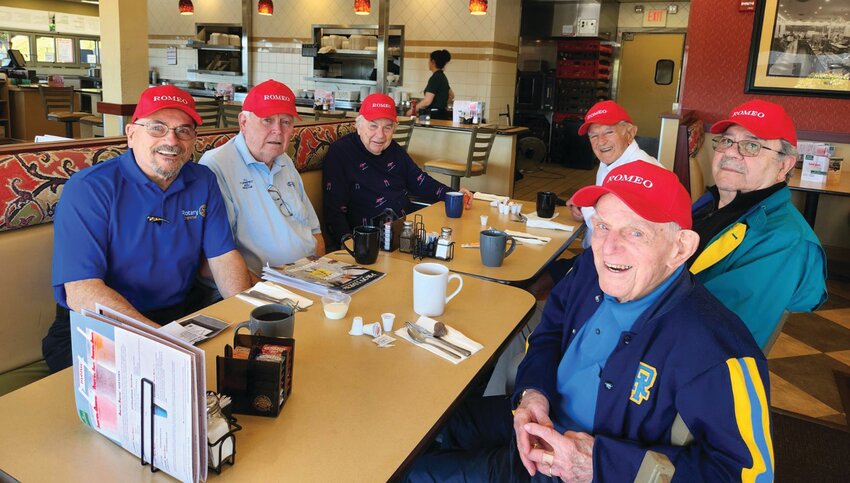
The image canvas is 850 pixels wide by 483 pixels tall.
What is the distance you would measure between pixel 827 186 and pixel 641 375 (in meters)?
4.22

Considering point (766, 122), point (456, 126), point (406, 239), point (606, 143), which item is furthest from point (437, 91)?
point (766, 122)

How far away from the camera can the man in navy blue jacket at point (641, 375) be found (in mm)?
1188

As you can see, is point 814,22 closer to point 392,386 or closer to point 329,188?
point 329,188

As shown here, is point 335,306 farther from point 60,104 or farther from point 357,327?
point 60,104

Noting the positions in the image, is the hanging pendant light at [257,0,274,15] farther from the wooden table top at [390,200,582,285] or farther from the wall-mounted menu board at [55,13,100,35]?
the wall-mounted menu board at [55,13,100,35]

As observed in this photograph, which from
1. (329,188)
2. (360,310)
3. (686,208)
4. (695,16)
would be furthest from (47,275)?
(695,16)

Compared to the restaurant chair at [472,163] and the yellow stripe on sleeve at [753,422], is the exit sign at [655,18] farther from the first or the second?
the yellow stripe on sleeve at [753,422]

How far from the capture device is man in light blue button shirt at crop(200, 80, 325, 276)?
2.57 m

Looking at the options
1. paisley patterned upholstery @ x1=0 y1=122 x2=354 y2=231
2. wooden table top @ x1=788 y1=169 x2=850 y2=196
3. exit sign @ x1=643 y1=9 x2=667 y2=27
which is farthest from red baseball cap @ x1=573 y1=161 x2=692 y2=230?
exit sign @ x1=643 y1=9 x2=667 y2=27

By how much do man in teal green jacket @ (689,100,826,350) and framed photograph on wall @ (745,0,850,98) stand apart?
172 inches

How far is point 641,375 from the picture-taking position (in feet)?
4.28

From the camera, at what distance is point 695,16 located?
605 centimetres

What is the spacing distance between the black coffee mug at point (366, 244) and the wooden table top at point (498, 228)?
0.16 meters

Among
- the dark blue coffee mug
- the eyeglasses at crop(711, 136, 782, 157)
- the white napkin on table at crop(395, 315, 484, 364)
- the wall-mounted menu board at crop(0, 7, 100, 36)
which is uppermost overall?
the wall-mounted menu board at crop(0, 7, 100, 36)
